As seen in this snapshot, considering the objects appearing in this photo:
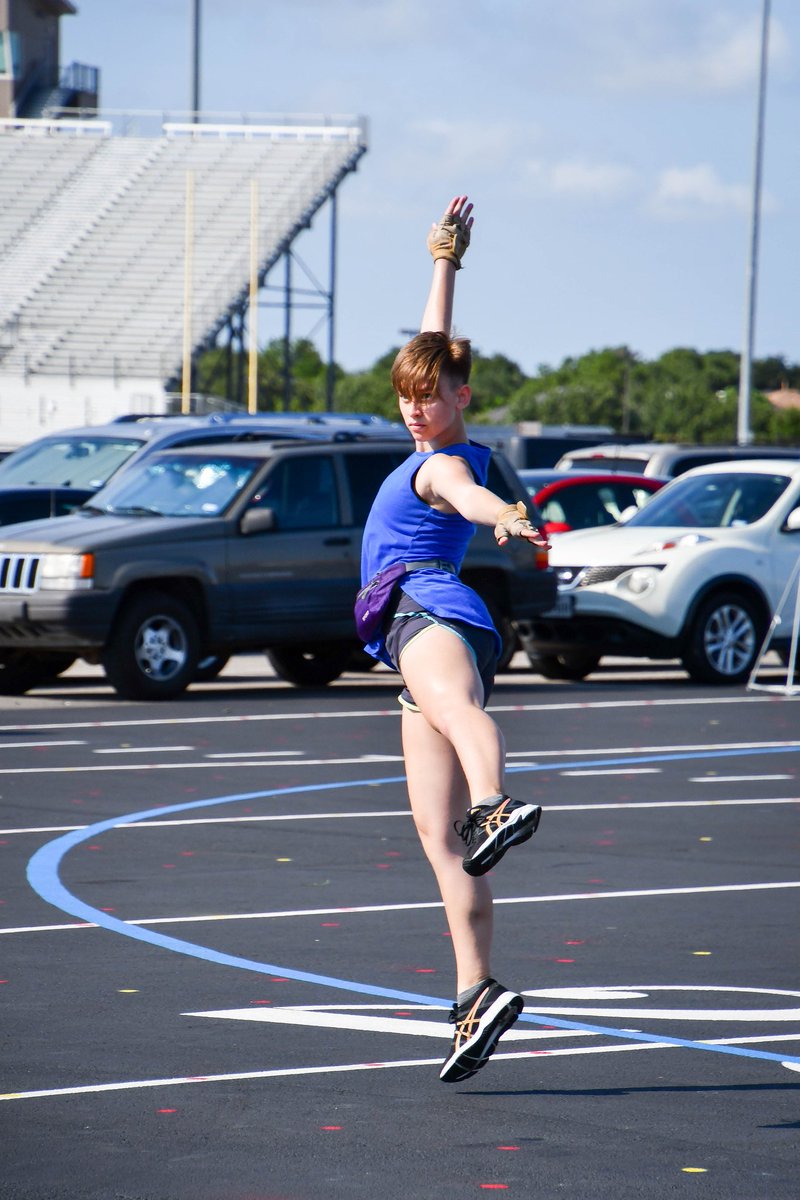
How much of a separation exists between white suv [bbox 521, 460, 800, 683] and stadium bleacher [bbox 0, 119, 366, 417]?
36.1 metres

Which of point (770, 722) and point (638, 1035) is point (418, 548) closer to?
point (638, 1035)

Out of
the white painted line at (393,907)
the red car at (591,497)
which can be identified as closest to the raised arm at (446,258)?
the white painted line at (393,907)

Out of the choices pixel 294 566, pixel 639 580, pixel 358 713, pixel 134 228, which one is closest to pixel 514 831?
pixel 358 713

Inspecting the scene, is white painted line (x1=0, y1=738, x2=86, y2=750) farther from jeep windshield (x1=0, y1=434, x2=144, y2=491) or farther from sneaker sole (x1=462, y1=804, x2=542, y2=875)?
sneaker sole (x1=462, y1=804, x2=542, y2=875)

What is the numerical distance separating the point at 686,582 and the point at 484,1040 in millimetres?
13112

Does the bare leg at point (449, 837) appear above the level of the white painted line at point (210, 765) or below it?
above

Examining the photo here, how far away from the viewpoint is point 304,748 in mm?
13344

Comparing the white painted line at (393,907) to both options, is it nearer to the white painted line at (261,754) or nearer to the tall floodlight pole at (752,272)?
the white painted line at (261,754)

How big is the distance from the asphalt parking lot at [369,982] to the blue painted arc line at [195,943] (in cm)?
2

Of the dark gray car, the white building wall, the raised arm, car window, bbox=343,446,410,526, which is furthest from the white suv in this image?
the white building wall

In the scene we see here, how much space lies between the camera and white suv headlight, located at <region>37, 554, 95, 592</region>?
1575cm

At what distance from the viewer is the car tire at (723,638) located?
59.6 feet

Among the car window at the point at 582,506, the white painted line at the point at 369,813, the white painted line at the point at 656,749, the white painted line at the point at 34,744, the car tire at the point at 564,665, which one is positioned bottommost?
the car tire at the point at 564,665

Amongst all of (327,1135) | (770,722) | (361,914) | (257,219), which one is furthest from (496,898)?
(257,219)
